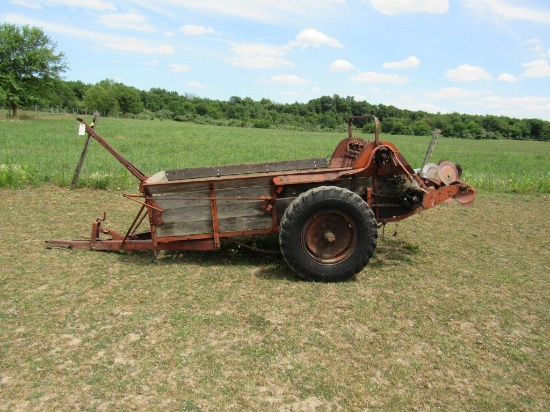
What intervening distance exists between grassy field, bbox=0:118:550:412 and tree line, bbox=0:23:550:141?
7.53 metres

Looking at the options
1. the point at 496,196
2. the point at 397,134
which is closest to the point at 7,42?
the point at 397,134

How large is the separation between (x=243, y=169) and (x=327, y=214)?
1.92m

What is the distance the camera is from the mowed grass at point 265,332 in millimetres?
3065

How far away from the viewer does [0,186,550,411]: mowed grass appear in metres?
3.06

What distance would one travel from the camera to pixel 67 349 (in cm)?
352

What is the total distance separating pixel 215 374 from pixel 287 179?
2.38 meters

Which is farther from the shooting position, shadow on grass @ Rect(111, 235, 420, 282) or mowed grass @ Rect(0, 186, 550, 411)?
shadow on grass @ Rect(111, 235, 420, 282)

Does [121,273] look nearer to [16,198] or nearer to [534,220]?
[16,198]

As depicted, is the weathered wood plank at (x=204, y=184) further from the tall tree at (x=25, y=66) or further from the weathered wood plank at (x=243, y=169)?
the tall tree at (x=25, y=66)

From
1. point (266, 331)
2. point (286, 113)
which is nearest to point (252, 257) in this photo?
point (266, 331)

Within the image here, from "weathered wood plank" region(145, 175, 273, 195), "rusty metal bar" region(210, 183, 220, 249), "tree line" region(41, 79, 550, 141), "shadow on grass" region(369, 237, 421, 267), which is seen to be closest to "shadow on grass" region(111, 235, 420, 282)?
"shadow on grass" region(369, 237, 421, 267)

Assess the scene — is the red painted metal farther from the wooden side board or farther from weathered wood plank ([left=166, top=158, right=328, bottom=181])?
weathered wood plank ([left=166, top=158, right=328, bottom=181])

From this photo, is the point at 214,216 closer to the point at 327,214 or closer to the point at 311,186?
the point at 311,186

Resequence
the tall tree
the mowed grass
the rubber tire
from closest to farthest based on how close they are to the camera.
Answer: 1. the mowed grass
2. the rubber tire
3. the tall tree
